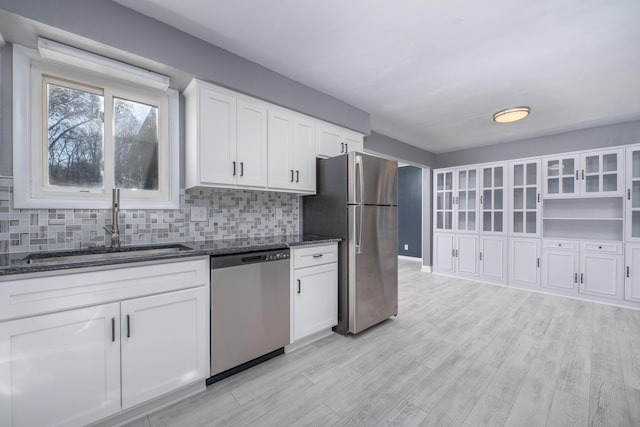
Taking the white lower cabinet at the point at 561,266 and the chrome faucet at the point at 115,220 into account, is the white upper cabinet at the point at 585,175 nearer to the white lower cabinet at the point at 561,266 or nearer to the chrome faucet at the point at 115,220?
the white lower cabinet at the point at 561,266

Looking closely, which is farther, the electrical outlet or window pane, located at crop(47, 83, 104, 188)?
the electrical outlet

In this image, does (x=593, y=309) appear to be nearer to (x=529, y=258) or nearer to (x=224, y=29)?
(x=529, y=258)

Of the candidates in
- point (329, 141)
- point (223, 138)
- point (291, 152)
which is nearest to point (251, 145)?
Result: point (223, 138)

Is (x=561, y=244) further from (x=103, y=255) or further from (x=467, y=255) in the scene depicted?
(x=103, y=255)

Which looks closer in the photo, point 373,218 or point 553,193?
point 373,218

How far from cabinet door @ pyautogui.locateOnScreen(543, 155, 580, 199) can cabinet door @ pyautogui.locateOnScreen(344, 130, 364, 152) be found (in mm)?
3075

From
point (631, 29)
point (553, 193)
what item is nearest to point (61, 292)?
point (631, 29)

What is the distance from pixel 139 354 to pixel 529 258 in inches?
201

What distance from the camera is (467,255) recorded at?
4.72 m

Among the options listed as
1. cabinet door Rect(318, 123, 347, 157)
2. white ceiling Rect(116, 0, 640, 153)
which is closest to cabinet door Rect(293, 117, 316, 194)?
cabinet door Rect(318, 123, 347, 157)

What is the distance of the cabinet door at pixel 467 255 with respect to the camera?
15.2 ft

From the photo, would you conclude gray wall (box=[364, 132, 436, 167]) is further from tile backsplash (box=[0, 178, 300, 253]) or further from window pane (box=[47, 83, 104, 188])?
window pane (box=[47, 83, 104, 188])

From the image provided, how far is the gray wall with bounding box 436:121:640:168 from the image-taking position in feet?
11.9

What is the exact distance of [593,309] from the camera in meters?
3.30
